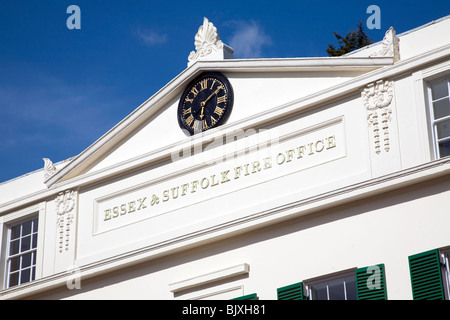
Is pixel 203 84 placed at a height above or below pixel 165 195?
above

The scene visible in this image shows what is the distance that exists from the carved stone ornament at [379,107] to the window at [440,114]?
820 mm

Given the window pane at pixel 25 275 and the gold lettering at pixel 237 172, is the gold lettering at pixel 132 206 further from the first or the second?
the window pane at pixel 25 275

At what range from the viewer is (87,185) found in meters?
24.5

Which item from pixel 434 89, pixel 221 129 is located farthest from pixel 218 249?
pixel 434 89

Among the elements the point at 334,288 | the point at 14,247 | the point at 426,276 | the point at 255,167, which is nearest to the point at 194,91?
the point at 255,167

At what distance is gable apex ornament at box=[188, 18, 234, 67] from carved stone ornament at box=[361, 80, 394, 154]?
3818 millimetres

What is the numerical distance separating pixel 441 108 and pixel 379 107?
3.95 ft

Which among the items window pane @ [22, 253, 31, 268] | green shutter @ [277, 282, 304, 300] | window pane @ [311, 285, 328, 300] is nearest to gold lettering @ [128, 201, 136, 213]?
window pane @ [22, 253, 31, 268]

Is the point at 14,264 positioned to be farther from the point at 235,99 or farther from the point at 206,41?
the point at 206,41

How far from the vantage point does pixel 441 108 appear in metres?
20.0

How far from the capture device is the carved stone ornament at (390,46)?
2048 centimetres

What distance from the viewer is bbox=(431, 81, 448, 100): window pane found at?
2011cm
